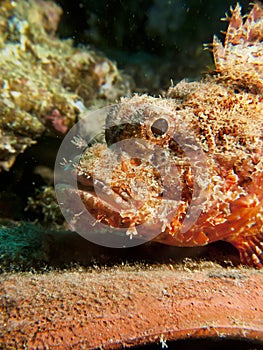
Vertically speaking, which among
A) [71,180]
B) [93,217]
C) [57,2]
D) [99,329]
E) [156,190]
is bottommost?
[99,329]

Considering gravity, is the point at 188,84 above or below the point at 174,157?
above

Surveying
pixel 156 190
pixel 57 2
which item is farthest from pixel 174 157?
pixel 57 2

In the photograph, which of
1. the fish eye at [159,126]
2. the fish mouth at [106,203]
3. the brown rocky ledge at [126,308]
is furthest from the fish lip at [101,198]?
the fish eye at [159,126]

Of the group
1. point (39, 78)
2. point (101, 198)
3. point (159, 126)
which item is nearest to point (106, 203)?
point (101, 198)

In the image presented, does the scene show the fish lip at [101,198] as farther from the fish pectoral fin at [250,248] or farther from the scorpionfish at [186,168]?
the fish pectoral fin at [250,248]

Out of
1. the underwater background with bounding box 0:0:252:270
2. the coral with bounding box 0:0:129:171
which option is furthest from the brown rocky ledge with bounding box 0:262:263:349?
the coral with bounding box 0:0:129:171

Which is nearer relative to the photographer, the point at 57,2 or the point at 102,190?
the point at 102,190

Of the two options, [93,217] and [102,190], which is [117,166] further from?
[93,217]
